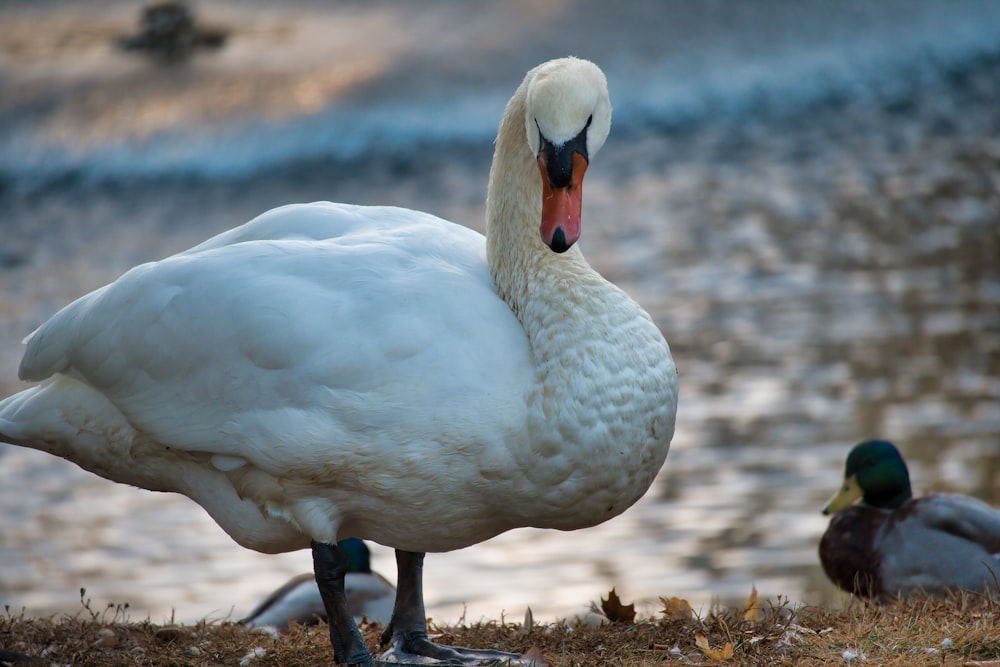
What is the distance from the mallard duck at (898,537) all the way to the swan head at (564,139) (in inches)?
92.5

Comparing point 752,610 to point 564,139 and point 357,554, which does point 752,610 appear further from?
point 357,554

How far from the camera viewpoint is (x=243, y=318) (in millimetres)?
4449

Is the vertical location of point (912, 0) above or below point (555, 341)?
above

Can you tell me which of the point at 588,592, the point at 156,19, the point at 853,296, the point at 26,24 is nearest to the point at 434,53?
the point at 156,19

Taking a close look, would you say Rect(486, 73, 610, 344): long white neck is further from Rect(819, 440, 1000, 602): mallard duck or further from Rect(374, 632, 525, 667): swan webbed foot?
Rect(819, 440, 1000, 602): mallard duck

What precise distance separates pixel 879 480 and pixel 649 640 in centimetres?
224

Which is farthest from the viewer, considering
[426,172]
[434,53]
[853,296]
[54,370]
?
[434,53]

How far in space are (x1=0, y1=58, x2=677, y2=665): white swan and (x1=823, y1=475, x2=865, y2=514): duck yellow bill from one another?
2.58 meters

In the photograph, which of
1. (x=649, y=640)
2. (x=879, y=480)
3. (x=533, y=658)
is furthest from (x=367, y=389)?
(x=879, y=480)

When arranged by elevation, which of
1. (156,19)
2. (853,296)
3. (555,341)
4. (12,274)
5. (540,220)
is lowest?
(555,341)

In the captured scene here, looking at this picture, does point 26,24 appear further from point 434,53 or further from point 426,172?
point 426,172

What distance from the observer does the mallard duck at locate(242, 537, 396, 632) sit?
6.09m

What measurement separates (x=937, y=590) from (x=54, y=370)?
3713 mm

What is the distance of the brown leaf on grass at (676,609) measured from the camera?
5.29 metres
